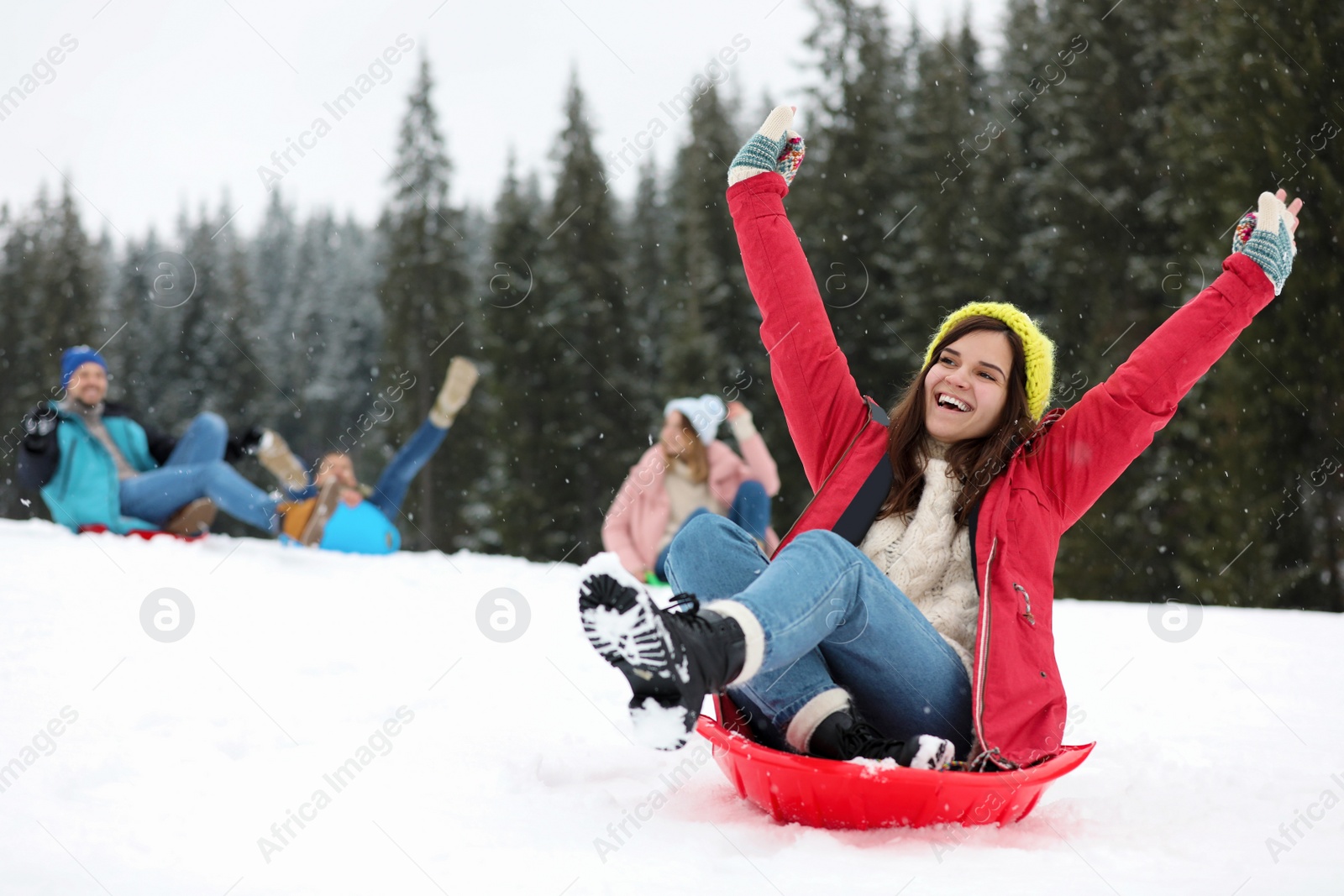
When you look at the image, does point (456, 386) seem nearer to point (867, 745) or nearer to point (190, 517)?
point (190, 517)

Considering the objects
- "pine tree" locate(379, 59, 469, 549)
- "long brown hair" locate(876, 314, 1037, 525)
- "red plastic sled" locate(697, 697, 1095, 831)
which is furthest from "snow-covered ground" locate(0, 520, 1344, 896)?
"pine tree" locate(379, 59, 469, 549)

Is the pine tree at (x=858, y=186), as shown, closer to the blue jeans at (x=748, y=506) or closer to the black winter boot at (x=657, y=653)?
the blue jeans at (x=748, y=506)

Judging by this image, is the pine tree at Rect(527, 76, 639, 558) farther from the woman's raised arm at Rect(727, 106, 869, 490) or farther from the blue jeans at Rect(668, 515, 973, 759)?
the blue jeans at Rect(668, 515, 973, 759)

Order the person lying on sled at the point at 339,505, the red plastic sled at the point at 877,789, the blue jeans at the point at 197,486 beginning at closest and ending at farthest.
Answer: the red plastic sled at the point at 877,789
the blue jeans at the point at 197,486
the person lying on sled at the point at 339,505

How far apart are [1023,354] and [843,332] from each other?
1440 cm

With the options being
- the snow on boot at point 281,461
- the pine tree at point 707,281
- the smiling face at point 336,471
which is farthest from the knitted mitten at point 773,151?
the pine tree at point 707,281

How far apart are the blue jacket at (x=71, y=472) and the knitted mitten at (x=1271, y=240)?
5.32 m

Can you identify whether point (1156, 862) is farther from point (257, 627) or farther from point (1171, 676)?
point (257, 627)

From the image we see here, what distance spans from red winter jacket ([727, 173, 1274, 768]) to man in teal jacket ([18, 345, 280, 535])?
3739 millimetres

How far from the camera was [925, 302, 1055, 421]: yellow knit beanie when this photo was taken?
8.27 ft

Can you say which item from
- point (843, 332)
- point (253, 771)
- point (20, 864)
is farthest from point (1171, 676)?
point (843, 332)

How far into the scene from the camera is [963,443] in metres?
2.47

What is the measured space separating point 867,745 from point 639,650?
0.61 metres

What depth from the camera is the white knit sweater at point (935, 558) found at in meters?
2.29
